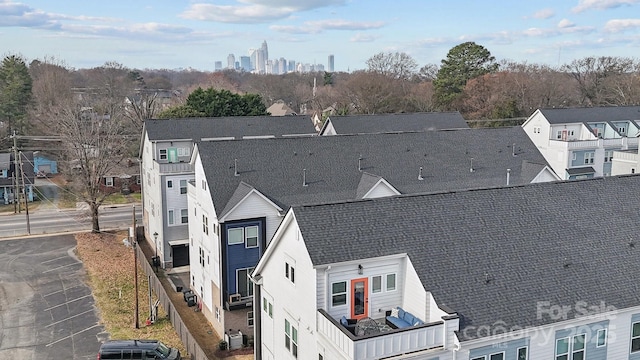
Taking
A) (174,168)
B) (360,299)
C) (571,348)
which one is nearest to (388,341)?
(360,299)

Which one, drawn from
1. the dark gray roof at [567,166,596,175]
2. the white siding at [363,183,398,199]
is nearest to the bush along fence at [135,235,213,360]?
the white siding at [363,183,398,199]

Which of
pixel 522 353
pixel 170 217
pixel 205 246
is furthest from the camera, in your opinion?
pixel 170 217

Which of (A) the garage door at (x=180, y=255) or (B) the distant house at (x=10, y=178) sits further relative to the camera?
(B) the distant house at (x=10, y=178)

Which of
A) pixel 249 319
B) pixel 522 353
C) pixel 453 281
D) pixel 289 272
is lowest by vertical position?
pixel 249 319

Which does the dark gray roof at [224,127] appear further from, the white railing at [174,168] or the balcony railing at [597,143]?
the balcony railing at [597,143]

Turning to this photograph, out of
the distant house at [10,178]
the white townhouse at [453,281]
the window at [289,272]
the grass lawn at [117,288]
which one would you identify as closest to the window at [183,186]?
the grass lawn at [117,288]

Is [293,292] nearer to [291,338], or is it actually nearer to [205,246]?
[291,338]

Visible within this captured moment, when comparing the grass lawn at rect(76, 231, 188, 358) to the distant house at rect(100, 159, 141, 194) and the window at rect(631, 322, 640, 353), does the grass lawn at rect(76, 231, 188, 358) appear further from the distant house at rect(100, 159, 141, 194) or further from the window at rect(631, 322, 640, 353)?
the window at rect(631, 322, 640, 353)
